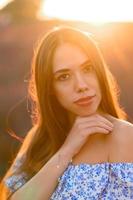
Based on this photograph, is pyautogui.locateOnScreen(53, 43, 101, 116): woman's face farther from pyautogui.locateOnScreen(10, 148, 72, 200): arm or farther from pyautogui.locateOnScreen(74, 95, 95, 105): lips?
pyautogui.locateOnScreen(10, 148, 72, 200): arm

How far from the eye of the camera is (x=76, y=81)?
273 cm

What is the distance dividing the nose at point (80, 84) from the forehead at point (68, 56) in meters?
0.05

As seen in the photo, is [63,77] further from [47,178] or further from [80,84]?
[47,178]

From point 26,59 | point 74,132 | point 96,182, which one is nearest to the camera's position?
point 96,182

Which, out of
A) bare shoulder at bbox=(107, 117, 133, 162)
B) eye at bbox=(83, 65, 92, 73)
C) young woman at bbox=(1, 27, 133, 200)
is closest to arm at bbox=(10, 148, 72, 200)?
young woman at bbox=(1, 27, 133, 200)

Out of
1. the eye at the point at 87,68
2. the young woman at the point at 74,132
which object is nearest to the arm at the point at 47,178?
the young woman at the point at 74,132

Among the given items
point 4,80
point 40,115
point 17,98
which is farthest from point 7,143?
point 40,115

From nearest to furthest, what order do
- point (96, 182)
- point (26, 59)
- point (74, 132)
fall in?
1. point (96, 182)
2. point (74, 132)
3. point (26, 59)

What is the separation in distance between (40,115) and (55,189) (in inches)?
14.8

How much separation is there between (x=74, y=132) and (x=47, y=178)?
0.62 feet

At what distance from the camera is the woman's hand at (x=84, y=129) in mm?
2680

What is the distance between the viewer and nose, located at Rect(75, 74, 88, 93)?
106 inches

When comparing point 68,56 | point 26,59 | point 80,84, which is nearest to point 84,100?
point 80,84

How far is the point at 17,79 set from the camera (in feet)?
35.3
